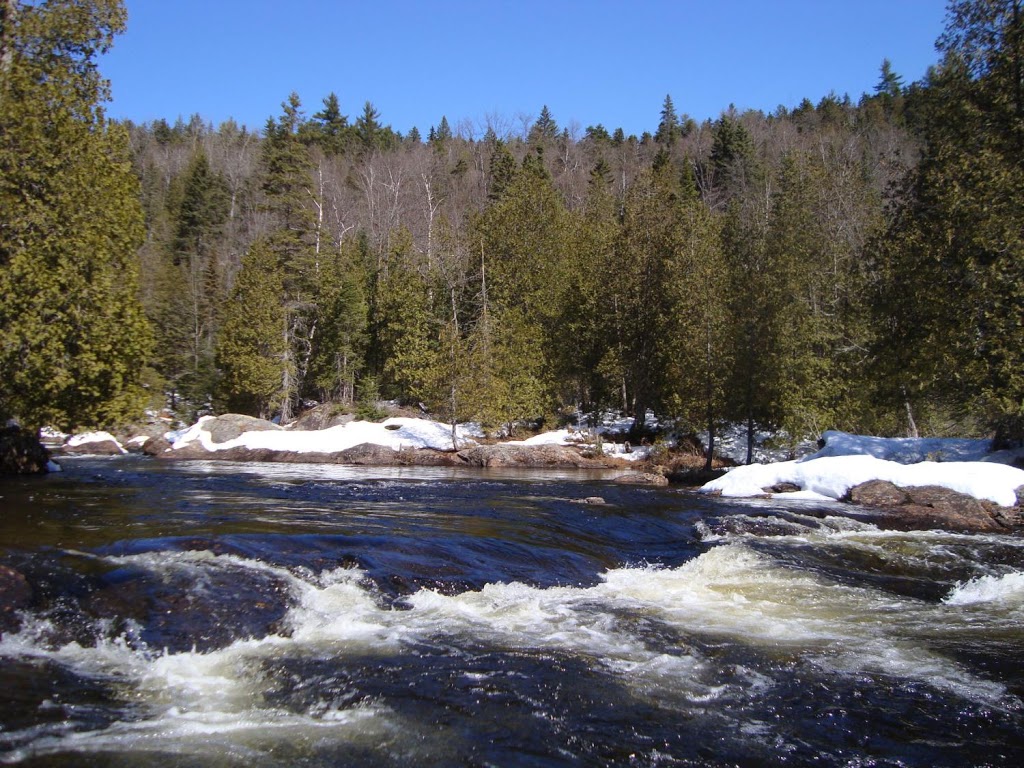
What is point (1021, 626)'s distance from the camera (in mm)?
9133

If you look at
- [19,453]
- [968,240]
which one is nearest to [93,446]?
[19,453]

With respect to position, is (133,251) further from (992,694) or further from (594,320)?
(594,320)

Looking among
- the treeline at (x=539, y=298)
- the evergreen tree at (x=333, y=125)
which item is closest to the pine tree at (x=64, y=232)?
the treeline at (x=539, y=298)

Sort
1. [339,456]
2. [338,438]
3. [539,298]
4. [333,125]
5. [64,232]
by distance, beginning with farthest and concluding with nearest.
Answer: [333,125] → [539,298] → [338,438] → [339,456] → [64,232]

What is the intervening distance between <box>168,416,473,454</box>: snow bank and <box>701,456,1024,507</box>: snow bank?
1682 centimetres

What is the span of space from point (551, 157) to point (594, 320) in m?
52.6

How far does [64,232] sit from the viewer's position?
15984mm

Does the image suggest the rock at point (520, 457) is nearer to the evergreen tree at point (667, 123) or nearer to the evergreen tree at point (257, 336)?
the evergreen tree at point (257, 336)

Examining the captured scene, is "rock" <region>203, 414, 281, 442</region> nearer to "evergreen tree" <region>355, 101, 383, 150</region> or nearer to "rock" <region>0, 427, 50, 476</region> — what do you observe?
"rock" <region>0, 427, 50, 476</region>

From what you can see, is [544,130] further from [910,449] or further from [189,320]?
[910,449]

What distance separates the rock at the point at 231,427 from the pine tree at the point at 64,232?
18076mm

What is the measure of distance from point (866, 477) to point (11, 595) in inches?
730

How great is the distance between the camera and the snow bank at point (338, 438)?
3497cm

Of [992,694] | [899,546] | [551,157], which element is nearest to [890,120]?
[551,157]
